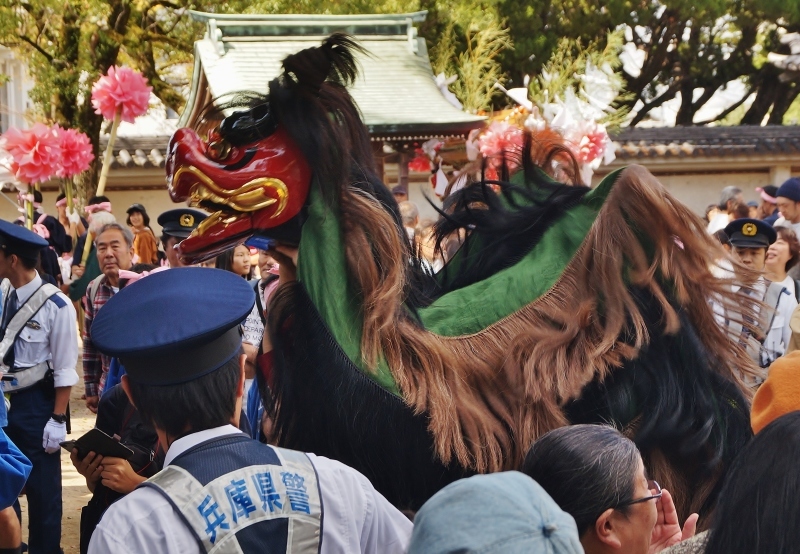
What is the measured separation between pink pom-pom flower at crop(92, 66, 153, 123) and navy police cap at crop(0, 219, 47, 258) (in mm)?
2512

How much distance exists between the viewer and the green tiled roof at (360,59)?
456 inches

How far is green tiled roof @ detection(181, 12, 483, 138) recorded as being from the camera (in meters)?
11.6

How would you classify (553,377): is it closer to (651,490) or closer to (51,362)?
(651,490)

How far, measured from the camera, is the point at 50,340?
16.9 feet

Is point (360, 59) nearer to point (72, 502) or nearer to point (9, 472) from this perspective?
point (72, 502)

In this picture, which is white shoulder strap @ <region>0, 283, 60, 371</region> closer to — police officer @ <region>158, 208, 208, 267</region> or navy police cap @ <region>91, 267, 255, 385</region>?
police officer @ <region>158, 208, 208, 267</region>

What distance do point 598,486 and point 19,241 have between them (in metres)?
3.66

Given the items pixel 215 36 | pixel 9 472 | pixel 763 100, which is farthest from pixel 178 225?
pixel 763 100

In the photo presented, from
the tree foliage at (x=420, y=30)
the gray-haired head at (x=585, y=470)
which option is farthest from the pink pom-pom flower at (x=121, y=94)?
the tree foliage at (x=420, y=30)

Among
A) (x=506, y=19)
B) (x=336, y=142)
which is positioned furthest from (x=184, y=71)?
(x=336, y=142)

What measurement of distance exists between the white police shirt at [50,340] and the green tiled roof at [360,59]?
644cm

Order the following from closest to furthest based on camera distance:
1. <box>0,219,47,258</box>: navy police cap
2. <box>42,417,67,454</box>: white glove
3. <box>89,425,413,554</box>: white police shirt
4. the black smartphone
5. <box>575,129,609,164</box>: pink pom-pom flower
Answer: <box>89,425,413,554</box>: white police shirt < the black smartphone < <box>0,219,47,258</box>: navy police cap < <box>42,417,67,454</box>: white glove < <box>575,129,609,164</box>: pink pom-pom flower

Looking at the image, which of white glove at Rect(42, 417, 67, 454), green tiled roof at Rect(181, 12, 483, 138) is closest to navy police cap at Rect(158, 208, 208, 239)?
white glove at Rect(42, 417, 67, 454)

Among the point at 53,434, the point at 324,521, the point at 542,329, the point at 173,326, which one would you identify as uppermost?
the point at 173,326
